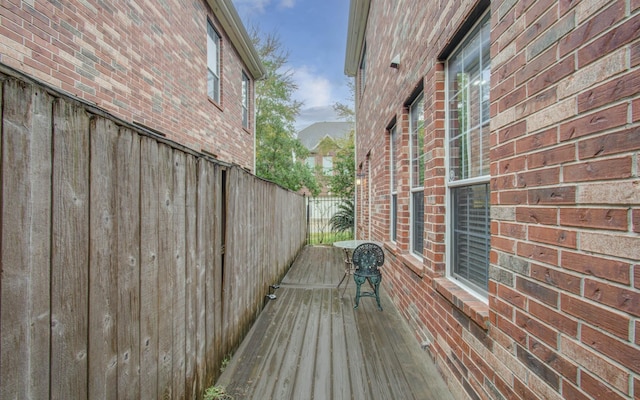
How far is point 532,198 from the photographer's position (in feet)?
4.13

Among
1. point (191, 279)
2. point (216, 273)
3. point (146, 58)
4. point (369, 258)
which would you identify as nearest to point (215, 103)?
point (146, 58)

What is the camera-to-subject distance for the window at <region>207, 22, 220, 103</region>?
5.92 meters

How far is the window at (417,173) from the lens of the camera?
10.00 ft

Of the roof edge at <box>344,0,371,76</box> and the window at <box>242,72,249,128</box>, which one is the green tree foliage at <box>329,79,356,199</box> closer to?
the roof edge at <box>344,0,371,76</box>

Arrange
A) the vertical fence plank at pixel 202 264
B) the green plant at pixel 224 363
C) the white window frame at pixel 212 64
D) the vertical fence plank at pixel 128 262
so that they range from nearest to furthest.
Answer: the vertical fence plank at pixel 128 262 → the vertical fence plank at pixel 202 264 → the green plant at pixel 224 363 → the white window frame at pixel 212 64

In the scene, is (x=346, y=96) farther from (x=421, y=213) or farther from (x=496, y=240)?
(x=496, y=240)

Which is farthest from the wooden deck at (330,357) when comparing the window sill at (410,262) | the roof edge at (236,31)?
the roof edge at (236,31)

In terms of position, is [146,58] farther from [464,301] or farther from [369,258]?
[464,301]

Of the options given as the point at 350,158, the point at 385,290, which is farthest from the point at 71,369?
the point at 350,158

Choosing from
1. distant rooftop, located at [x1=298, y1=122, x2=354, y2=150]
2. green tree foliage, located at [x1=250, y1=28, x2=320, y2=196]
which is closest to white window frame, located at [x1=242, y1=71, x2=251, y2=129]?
green tree foliage, located at [x1=250, y1=28, x2=320, y2=196]

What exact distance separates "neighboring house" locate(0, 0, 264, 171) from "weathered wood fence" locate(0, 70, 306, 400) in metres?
1.97

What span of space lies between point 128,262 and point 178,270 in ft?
1.44

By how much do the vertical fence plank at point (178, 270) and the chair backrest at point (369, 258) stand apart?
240 centimetres

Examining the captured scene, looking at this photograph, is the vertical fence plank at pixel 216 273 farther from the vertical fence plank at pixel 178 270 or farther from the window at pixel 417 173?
the window at pixel 417 173
